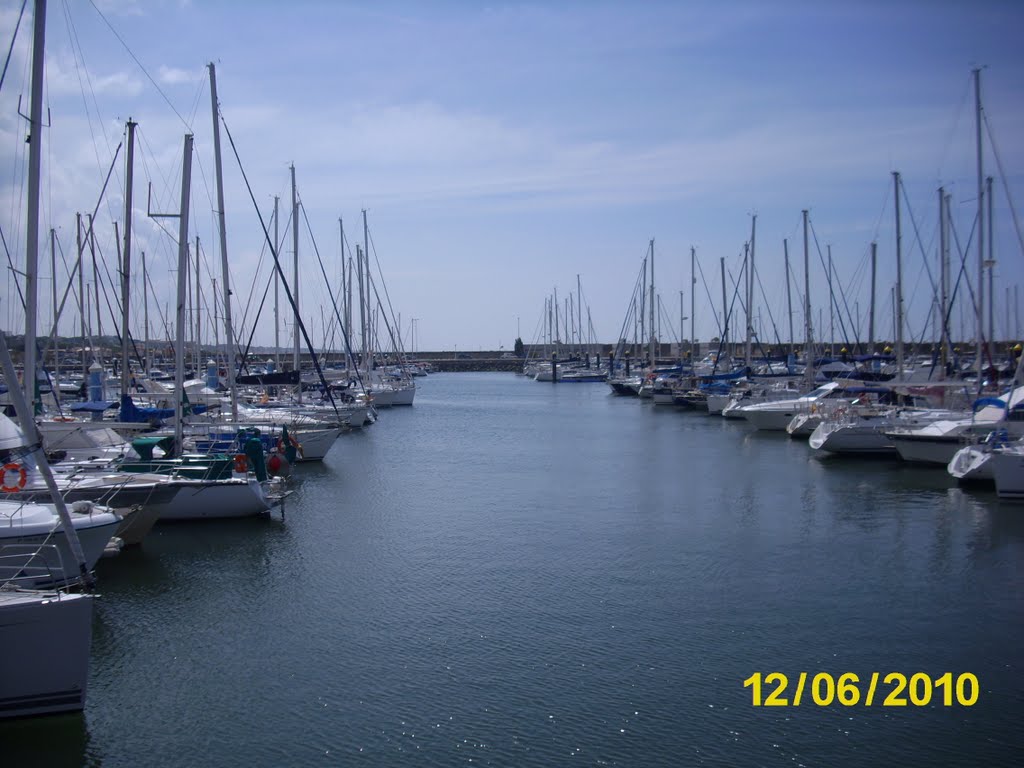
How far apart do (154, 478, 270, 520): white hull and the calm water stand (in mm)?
685

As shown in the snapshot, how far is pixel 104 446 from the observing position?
27750 mm

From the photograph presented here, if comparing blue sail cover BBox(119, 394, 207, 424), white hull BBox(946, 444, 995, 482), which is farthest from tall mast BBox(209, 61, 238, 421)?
white hull BBox(946, 444, 995, 482)

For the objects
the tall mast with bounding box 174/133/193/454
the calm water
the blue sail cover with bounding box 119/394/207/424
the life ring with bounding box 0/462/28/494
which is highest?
the tall mast with bounding box 174/133/193/454

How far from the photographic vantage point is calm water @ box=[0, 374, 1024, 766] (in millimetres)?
12164

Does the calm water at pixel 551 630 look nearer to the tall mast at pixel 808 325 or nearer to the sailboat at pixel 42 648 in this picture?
the sailboat at pixel 42 648

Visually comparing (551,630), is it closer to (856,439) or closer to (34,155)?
(34,155)

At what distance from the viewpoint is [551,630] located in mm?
16344

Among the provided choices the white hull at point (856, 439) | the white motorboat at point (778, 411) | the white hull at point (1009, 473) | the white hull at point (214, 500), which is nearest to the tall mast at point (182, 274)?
the white hull at point (214, 500)

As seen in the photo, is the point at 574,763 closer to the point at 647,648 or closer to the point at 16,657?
the point at 647,648

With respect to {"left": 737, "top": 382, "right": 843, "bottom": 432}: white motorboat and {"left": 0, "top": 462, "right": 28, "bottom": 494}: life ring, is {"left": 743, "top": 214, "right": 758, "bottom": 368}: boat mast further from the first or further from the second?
{"left": 0, "top": 462, "right": 28, "bottom": 494}: life ring

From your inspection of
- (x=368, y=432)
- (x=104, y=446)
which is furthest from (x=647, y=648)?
(x=368, y=432)

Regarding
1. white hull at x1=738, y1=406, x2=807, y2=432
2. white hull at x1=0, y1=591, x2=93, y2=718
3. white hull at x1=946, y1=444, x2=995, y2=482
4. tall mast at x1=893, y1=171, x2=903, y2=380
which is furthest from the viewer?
white hull at x1=738, y1=406, x2=807, y2=432

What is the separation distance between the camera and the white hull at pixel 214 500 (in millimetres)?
24156

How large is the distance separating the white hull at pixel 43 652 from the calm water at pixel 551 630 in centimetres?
66
